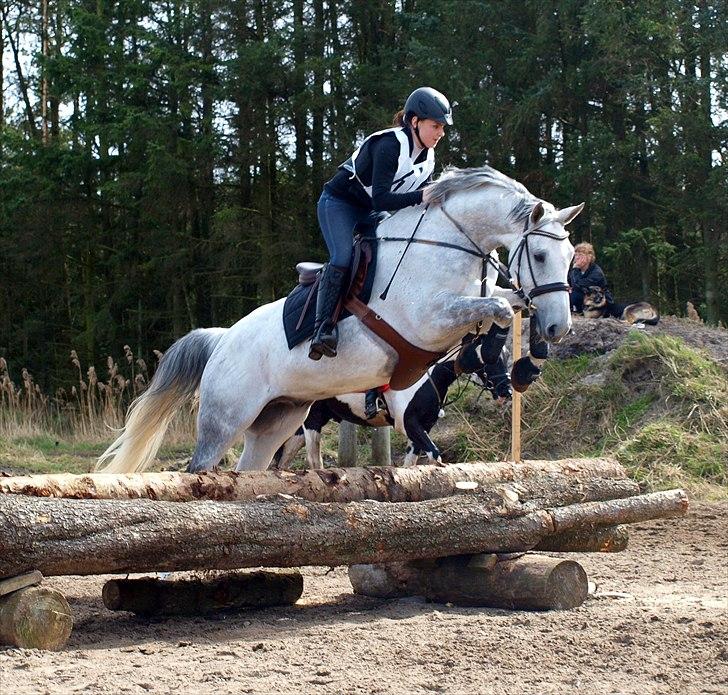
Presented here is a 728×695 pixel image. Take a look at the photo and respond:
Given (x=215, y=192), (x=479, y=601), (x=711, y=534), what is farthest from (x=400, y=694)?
(x=215, y=192)

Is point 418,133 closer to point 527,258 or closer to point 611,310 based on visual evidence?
point 527,258

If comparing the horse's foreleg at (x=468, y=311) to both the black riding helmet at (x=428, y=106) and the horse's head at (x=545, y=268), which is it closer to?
the horse's head at (x=545, y=268)

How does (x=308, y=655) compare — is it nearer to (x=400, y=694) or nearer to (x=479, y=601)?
(x=400, y=694)

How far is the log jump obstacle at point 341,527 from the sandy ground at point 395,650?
0.16 metres

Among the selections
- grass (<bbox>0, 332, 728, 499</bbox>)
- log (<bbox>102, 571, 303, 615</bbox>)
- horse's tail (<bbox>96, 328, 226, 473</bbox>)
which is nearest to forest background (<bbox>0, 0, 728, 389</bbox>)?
grass (<bbox>0, 332, 728, 499</bbox>)

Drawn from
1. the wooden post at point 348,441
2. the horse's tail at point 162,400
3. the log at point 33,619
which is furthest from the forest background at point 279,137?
the log at point 33,619

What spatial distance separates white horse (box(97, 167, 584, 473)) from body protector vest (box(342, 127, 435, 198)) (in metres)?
0.16

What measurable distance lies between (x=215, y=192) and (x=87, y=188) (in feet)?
9.59

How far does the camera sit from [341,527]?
4902 millimetres

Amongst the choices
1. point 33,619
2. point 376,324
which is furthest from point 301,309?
point 33,619

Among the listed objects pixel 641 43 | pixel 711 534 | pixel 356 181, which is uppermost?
pixel 641 43

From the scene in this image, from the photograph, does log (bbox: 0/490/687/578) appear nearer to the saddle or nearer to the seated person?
the saddle

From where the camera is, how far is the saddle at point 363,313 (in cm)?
574

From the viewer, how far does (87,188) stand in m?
21.7
